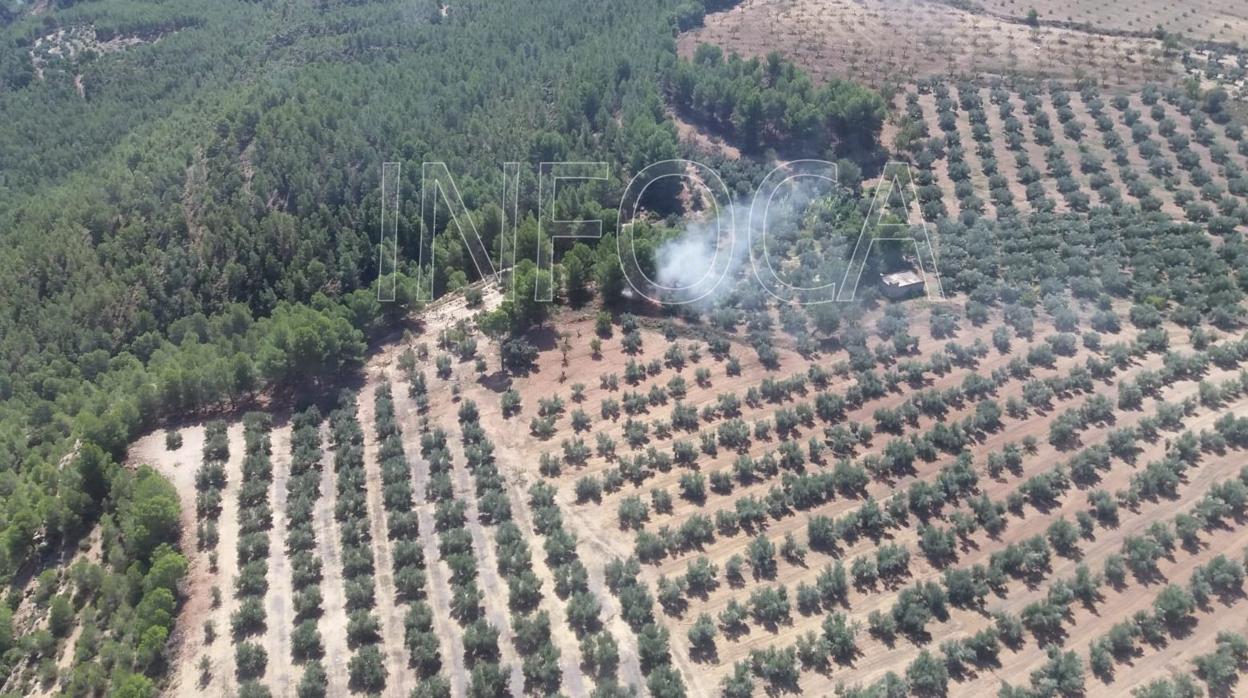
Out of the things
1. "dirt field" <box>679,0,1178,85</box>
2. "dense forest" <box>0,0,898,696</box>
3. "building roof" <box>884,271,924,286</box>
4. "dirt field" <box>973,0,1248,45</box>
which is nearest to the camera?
"dense forest" <box>0,0,898,696</box>

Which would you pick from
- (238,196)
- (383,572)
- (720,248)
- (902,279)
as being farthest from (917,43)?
(383,572)

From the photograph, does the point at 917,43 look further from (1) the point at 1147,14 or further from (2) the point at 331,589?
(2) the point at 331,589

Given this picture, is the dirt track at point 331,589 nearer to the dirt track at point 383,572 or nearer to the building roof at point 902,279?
the dirt track at point 383,572

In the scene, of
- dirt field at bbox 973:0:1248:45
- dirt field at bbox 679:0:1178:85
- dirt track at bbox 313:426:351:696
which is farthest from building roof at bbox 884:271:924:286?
dirt field at bbox 973:0:1248:45

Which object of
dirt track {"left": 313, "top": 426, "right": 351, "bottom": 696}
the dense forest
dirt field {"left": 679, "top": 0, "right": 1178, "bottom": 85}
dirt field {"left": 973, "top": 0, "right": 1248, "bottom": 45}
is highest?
dirt field {"left": 973, "top": 0, "right": 1248, "bottom": 45}

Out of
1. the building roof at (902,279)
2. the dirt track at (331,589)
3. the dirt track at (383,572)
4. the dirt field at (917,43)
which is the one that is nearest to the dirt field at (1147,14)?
the dirt field at (917,43)

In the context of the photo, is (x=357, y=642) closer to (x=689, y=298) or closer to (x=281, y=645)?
(x=281, y=645)

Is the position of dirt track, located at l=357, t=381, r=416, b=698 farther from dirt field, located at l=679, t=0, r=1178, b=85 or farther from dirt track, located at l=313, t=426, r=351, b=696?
dirt field, located at l=679, t=0, r=1178, b=85
